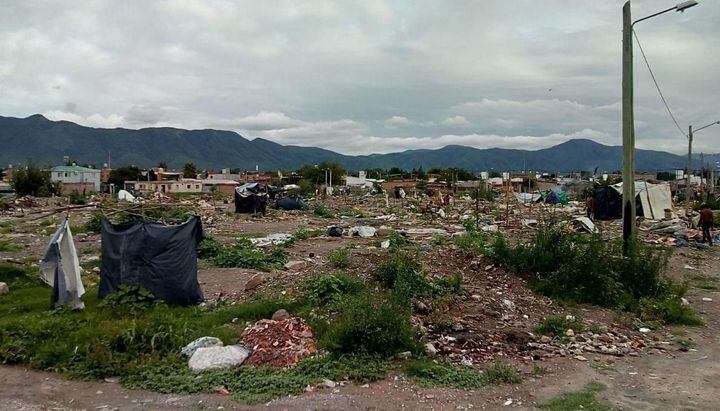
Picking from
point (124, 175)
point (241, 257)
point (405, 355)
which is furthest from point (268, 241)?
point (124, 175)

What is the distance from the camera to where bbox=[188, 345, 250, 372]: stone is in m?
5.69

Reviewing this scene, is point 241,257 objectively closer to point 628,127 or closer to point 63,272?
point 63,272

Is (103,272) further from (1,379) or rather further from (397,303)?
(397,303)

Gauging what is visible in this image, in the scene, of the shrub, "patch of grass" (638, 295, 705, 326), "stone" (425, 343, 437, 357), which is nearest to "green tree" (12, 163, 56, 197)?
the shrub

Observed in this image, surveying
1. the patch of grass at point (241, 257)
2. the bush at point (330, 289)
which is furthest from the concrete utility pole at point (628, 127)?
the patch of grass at point (241, 257)

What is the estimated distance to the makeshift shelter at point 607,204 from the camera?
77.8ft

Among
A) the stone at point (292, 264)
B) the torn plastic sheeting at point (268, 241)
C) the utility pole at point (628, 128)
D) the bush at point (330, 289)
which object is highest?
the utility pole at point (628, 128)

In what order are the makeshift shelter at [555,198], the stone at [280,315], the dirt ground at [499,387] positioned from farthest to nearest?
the makeshift shelter at [555,198] < the stone at [280,315] < the dirt ground at [499,387]

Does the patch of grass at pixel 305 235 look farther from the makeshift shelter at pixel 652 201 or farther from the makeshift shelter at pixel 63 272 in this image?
the makeshift shelter at pixel 652 201

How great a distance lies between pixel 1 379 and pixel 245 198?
863 inches

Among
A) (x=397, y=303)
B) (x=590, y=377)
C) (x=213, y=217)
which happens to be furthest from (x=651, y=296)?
(x=213, y=217)

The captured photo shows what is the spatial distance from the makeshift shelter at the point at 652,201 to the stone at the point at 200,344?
71.2ft

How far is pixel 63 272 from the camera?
24.9 ft

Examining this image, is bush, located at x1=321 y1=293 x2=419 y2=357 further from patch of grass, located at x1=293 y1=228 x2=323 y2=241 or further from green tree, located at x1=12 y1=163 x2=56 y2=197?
green tree, located at x1=12 y1=163 x2=56 y2=197
